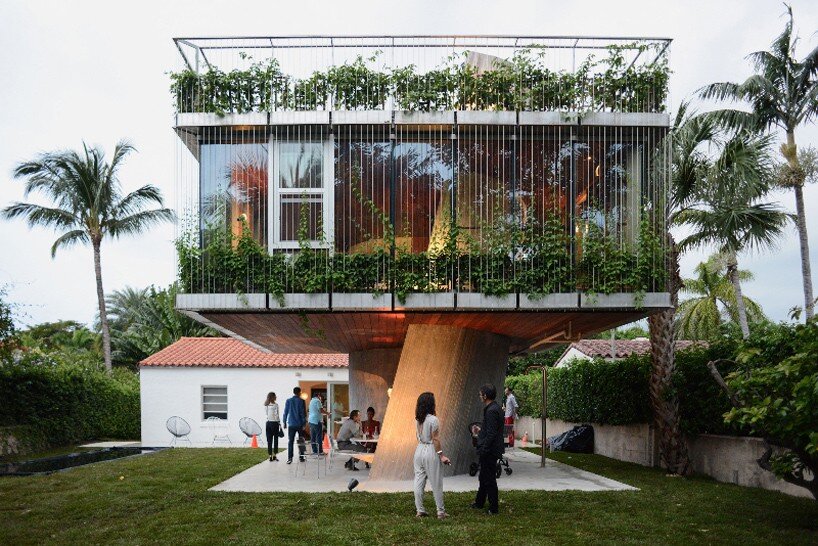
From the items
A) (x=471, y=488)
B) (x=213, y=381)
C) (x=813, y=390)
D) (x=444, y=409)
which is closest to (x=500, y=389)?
(x=444, y=409)

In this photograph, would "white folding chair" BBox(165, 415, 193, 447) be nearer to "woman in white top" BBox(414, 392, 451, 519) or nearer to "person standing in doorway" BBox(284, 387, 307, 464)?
"person standing in doorway" BBox(284, 387, 307, 464)

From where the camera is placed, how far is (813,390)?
8.36 metres

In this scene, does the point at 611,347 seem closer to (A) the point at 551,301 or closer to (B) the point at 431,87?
(A) the point at 551,301

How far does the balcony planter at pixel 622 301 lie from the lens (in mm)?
13781

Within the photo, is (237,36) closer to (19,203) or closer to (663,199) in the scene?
(663,199)

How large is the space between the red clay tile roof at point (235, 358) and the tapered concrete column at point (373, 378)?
22.5 feet

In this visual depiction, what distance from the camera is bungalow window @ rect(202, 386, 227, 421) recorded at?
102ft

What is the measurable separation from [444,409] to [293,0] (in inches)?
287

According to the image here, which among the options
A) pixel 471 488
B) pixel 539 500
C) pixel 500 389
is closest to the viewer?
pixel 539 500

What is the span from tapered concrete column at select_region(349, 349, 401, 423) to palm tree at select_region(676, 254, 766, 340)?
85.1 feet

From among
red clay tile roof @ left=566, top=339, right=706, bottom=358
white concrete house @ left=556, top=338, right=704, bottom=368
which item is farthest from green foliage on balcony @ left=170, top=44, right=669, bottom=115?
red clay tile roof @ left=566, top=339, right=706, bottom=358


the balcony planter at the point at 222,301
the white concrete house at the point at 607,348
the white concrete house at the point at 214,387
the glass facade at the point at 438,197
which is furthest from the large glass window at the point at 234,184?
the white concrete house at the point at 607,348

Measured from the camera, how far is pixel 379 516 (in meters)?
10.8

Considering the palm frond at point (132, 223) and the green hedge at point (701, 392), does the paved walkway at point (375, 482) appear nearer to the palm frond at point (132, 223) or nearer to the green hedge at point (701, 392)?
the green hedge at point (701, 392)
